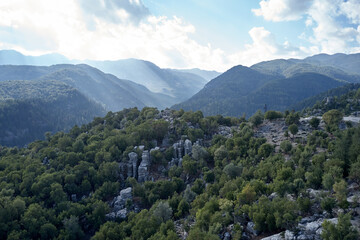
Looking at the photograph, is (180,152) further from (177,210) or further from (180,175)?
(177,210)

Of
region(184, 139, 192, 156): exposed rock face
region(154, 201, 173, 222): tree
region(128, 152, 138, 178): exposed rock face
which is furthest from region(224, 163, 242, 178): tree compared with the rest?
region(128, 152, 138, 178): exposed rock face

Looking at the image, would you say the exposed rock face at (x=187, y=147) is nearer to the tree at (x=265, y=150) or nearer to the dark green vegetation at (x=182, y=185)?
the dark green vegetation at (x=182, y=185)

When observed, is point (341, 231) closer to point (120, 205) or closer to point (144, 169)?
point (120, 205)

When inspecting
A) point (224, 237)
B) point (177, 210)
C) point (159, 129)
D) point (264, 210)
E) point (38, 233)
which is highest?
point (159, 129)

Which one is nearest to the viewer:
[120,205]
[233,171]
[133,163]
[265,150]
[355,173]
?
[355,173]

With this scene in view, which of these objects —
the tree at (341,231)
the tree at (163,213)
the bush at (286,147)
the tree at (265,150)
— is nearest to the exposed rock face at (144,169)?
the tree at (163,213)

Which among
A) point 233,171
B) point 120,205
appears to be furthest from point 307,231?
point 120,205

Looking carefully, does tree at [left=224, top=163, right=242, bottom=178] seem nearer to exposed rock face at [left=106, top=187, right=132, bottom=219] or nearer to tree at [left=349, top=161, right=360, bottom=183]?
tree at [left=349, top=161, right=360, bottom=183]

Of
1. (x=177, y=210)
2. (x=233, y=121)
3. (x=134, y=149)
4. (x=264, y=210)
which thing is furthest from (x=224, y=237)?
(x=233, y=121)
